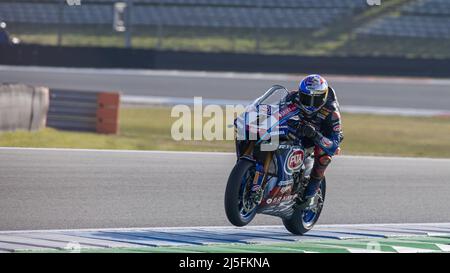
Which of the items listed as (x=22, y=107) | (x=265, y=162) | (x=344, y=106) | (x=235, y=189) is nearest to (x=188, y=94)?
(x=344, y=106)

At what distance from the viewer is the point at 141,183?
10.6 m

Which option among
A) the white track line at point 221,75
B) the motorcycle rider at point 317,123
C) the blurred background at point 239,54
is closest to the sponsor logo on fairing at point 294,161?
the motorcycle rider at point 317,123

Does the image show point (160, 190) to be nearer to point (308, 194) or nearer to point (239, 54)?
point (308, 194)

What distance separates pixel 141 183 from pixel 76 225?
97.7 inches

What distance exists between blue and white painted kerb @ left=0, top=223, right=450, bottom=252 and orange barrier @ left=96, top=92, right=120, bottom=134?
829 cm

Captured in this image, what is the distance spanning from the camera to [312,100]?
7.98 meters

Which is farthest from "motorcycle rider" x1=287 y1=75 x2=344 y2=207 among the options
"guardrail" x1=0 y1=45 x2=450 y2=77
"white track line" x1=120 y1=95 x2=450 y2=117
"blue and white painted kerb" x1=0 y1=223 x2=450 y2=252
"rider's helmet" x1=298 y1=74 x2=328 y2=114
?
"guardrail" x1=0 y1=45 x2=450 y2=77

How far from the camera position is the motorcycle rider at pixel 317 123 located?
796 centimetres

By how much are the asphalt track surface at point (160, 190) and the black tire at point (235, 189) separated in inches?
39.5

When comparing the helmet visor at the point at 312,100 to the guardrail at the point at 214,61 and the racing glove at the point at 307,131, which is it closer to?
the racing glove at the point at 307,131

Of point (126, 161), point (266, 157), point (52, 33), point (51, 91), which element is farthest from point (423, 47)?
point (266, 157)

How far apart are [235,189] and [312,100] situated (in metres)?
1.09

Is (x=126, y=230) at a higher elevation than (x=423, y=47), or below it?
below

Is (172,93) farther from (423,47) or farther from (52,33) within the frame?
(423,47)
